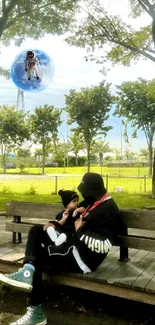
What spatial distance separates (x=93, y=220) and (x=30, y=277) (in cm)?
71

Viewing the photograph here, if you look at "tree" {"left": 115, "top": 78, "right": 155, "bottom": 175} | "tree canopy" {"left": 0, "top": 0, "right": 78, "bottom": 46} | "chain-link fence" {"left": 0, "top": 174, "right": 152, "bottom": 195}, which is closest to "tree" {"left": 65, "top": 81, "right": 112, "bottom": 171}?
"tree" {"left": 115, "top": 78, "right": 155, "bottom": 175}

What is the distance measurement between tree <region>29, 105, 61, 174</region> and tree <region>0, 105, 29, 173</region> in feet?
3.42

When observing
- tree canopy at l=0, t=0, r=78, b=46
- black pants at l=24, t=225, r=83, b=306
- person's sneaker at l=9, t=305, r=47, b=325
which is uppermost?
tree canopy at l=0, t=0, r=78, b=46

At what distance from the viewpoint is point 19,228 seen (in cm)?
378

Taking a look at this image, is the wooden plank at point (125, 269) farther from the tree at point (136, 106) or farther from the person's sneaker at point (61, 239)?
the tree at point (136, 106)

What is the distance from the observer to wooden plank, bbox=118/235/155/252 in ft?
9.96

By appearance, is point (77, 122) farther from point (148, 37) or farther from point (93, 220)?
point (93, 220)

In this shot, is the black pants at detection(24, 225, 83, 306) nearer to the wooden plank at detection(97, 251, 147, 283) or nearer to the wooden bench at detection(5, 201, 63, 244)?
the wooden plank at detection(97, 251, 147, 283)

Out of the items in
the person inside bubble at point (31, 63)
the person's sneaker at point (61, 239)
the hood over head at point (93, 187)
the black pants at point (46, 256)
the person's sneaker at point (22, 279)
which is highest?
the person inside bubble at point (31, 63)

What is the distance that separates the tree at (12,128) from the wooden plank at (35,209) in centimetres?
3006

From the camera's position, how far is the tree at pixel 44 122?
34844 millimetres

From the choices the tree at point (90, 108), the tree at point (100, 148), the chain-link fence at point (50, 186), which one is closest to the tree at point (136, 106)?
the tree at point (90, 108)

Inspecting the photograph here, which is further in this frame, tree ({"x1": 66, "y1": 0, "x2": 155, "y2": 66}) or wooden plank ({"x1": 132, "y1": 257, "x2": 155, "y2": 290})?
tree ({"x1": 66, "y1": 0, "x2": 155, "y2": 66})

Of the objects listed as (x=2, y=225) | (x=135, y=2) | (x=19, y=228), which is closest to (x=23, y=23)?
(x=135, y=2)
